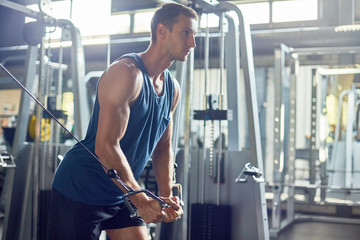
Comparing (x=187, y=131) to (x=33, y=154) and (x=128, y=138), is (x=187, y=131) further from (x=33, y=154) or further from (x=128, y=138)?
(x=128, y=138)

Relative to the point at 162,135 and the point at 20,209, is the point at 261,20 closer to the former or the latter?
the point at 20,209

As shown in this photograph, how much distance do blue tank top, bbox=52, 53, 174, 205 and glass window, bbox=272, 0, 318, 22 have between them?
5.40 m

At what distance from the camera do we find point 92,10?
3.74 metres

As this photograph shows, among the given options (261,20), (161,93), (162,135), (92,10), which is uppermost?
(261,20)

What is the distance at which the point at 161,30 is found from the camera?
5.09 feet

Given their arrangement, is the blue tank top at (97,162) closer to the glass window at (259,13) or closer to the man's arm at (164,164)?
the man's arm at (164,164)

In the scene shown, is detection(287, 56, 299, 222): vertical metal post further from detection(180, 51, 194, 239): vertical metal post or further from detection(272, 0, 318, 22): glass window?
detection(180, 51, 194, 239): vertical metal post

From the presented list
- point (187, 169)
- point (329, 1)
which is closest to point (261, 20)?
point (329, 1)

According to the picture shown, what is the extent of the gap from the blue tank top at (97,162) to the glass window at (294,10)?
540cm

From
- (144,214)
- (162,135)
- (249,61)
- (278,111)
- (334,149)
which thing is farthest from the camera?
(334,149)

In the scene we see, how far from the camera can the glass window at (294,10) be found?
652cm

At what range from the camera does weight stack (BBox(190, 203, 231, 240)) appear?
321 centimetres

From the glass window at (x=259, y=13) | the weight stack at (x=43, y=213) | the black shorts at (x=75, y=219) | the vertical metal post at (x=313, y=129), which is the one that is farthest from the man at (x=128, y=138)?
the glass window at (x=259, y=13)

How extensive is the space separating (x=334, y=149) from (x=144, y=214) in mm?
5471
